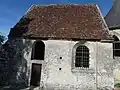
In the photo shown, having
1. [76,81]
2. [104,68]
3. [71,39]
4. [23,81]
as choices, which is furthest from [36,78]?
[104,68]

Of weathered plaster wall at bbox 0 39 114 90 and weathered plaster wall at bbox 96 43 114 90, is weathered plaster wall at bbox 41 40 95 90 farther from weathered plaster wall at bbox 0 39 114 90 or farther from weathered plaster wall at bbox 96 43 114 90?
weathered plaster wall at bbox 96 43 114 90

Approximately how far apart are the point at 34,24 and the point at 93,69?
6.54m

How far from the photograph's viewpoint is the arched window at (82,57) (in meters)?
13.2

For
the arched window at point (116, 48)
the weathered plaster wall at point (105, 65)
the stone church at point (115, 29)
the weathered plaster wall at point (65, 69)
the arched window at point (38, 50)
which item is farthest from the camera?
the arched window at point (116, 48)

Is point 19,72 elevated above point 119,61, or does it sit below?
below

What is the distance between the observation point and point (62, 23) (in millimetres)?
14555

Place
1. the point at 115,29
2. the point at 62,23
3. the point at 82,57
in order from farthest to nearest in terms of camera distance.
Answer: the point at 115,29 < the point at 62,23 < the point at 82,57

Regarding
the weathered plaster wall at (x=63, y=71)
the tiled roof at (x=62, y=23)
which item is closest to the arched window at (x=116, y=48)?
the tiled roof at (x=62, y=23)

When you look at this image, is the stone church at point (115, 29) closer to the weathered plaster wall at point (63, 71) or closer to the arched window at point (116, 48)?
the arched window at point (116, 48)

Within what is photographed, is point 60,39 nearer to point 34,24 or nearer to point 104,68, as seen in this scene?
point 34,24

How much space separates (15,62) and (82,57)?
5.66 m

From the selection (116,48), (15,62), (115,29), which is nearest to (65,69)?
(15,62)

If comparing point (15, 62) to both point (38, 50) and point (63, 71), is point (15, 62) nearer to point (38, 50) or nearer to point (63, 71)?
point (38, 50)

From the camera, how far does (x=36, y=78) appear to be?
13.8m
